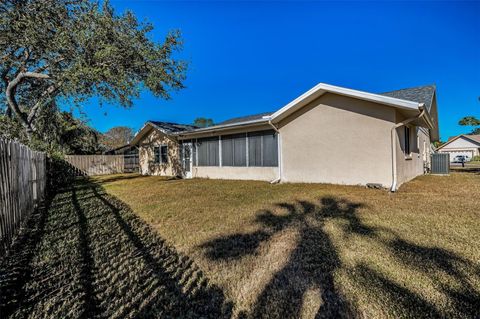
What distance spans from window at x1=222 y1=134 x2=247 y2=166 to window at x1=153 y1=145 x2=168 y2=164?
568cm

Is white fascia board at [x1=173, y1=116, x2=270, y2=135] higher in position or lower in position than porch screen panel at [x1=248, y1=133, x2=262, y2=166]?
higher

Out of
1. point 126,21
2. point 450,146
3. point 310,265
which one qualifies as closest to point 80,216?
point 310,265

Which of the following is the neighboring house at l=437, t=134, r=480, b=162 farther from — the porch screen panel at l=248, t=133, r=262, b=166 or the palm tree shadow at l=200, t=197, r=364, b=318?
the palm tree shadow at l=200, t=197, r=364, b=318

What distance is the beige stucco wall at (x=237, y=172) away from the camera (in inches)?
405

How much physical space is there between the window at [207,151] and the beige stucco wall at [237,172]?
0.29 m

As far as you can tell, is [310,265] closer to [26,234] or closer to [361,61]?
[26,234]

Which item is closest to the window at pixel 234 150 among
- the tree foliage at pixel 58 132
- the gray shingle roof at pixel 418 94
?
the gray shingle roof at pixel 418 94

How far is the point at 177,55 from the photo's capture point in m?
12.7

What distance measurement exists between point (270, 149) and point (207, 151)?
419cm

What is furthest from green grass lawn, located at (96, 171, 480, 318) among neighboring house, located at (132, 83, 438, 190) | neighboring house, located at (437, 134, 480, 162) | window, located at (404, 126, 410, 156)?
neighboring house, located at (437, 134, 480, 162)

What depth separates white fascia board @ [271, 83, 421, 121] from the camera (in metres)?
6.68

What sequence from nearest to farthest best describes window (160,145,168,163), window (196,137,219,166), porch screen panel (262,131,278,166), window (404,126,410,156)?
window (404,126,410,156) → porch screen panel (262,131,278,166) → window (196,137,219,166) → window (160,145,168,163)

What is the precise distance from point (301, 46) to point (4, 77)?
19.6 m

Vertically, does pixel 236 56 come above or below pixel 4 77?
above
